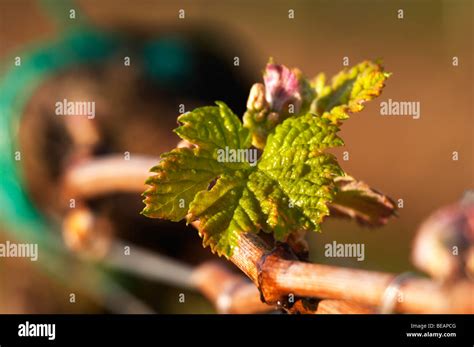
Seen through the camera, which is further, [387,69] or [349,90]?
[387,69]

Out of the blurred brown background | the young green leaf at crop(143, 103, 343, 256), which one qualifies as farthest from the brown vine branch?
the blurred brown background

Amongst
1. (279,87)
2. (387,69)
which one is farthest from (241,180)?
(387,69)

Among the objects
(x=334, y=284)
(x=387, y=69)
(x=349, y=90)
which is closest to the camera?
(x=334, y=284)

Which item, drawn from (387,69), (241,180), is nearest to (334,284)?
(241,180)

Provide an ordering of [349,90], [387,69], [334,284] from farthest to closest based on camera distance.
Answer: [387,69]
[349,90]
[334,284]

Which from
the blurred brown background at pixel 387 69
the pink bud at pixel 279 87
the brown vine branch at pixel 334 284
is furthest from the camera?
the blurred brown background at pixel 387 69

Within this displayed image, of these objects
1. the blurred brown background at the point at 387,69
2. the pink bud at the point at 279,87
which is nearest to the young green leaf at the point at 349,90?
the pink bud at the point at 279,87

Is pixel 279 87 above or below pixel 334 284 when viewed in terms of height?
above

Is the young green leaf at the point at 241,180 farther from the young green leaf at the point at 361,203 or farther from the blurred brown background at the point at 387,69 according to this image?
the blurred brown background at the point at 387,69

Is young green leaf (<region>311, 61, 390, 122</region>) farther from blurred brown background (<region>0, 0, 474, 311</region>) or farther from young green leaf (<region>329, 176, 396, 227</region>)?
blurred brown background (<region>0, 0, 474, 311</region>)

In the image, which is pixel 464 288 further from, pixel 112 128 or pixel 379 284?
pixel 112 128

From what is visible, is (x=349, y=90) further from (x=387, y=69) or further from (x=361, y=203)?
(x=387, y=69)
